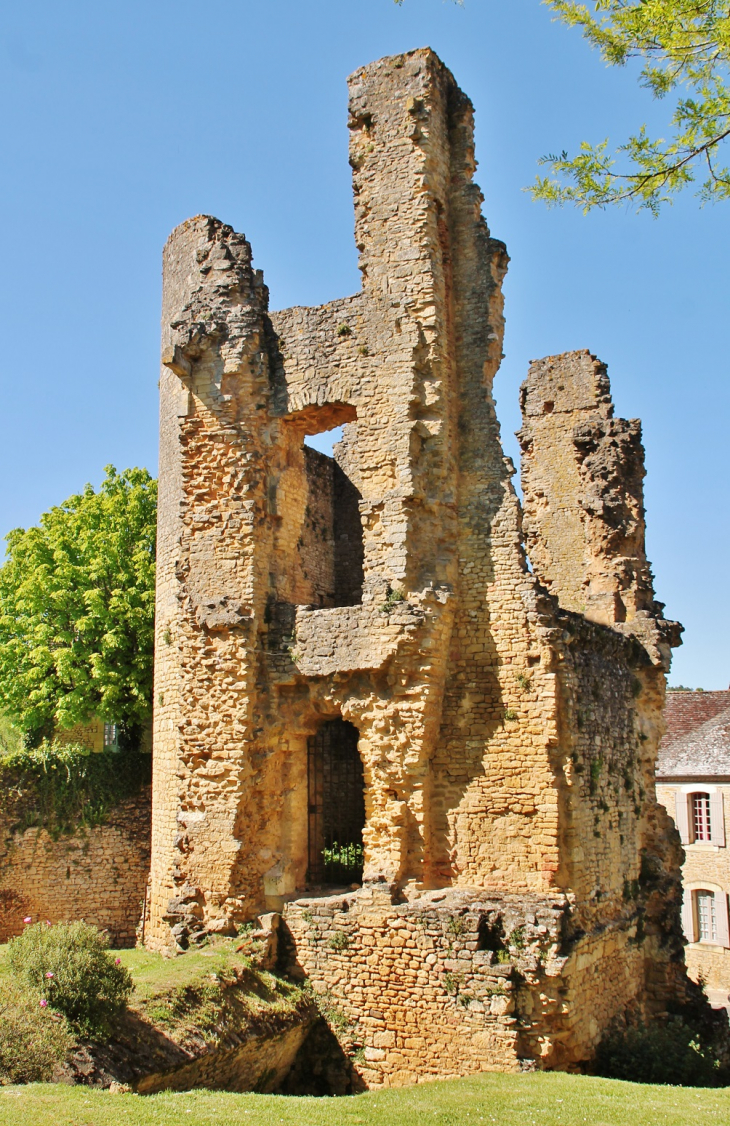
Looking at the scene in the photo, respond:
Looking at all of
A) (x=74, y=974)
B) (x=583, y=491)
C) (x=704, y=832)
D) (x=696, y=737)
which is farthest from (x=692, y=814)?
(x=74, y=974)

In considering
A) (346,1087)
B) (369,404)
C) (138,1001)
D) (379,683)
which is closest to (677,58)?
(369,404)

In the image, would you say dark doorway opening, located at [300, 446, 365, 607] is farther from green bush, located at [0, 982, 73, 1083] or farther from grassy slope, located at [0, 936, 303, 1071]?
green bush, located at [0, 982, 73, 1083]

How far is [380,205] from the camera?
13000mm

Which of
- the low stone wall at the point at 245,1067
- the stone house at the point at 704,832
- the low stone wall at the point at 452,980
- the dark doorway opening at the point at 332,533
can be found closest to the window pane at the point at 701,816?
the stone house at the point at 704,832

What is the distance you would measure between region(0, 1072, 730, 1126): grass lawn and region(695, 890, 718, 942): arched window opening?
14.0 metres

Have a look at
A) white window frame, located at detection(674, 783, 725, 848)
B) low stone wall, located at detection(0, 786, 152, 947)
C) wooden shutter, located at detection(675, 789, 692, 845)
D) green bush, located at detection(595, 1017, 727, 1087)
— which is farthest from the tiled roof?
low stone wall, located at detection(0, 786, 152, 947)

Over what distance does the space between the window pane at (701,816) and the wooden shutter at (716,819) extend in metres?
0.28

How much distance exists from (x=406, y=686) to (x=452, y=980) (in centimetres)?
343

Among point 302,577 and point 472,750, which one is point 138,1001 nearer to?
point 472,750

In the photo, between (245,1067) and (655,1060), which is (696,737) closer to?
(655,1060)

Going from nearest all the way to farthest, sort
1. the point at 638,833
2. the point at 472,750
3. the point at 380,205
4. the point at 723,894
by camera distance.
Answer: the point at 472,750 → the point at 380,205 → the point at 638,833 → the point at 723,894

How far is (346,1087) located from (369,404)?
8465mm

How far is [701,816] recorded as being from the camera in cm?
2389

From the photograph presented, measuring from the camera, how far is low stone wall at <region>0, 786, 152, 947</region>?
1639 cm
